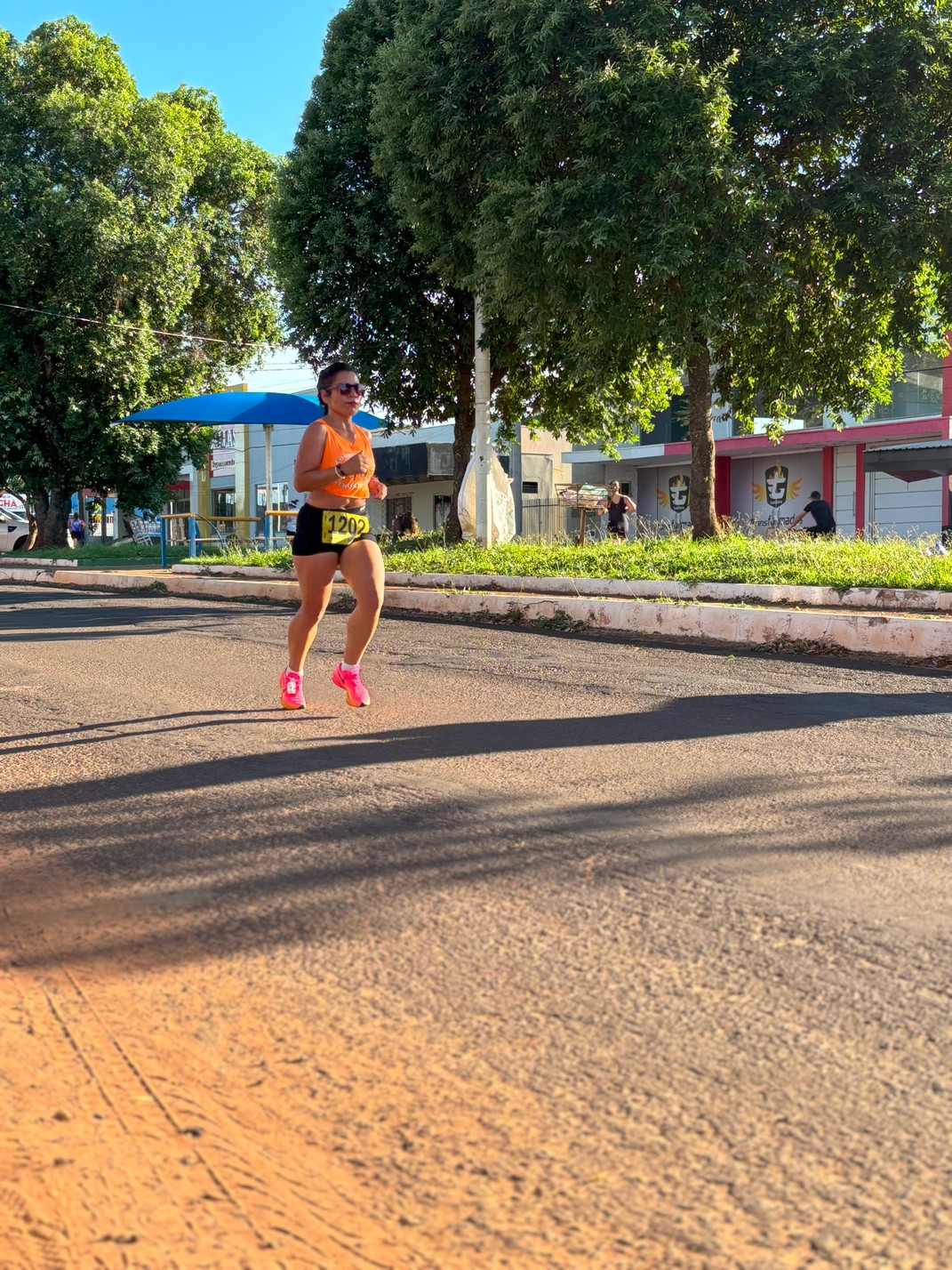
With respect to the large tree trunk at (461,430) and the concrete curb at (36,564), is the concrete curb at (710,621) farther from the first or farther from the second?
the concrete curb at (36,564)

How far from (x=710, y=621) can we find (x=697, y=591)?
1791mm

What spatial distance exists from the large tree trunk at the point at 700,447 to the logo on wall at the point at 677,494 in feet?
66.1

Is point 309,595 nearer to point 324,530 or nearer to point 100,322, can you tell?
point 324,530

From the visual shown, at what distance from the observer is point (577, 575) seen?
1341 cm

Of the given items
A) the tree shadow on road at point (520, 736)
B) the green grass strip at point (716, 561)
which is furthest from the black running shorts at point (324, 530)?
the green grass strip at point (716, 561)

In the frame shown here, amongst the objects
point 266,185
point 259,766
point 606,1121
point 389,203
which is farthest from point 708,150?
point 266,185

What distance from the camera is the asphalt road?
1.79 m

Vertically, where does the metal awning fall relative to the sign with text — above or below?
below

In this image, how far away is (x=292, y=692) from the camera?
6266mm

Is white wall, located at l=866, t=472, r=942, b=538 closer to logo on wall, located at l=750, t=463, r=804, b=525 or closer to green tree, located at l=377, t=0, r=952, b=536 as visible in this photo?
logo on wall, located at l=750, t=463, r=804, b=525

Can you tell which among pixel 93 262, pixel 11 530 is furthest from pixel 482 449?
pixel 11 530

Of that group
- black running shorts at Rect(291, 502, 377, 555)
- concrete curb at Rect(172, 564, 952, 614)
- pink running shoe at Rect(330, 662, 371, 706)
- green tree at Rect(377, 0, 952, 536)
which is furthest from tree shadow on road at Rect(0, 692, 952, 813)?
green tree at Rect(377, 0, 952, 536)

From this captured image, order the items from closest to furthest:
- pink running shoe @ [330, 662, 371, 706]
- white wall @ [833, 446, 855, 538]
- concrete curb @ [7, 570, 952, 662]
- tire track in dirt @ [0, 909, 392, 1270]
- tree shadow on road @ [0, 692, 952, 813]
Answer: tire track in dirt @ [0, 909, 392, 1270] → tree shadow on road @ [0, 692, 952, 813] → pink running shoe @ [330, 662, 371, 706] → concrete curb @ [7, 570, 952, 662] → white wall @ [833, 446, 855, 538]

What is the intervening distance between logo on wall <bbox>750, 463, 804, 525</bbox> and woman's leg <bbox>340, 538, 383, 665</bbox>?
2881 cm
